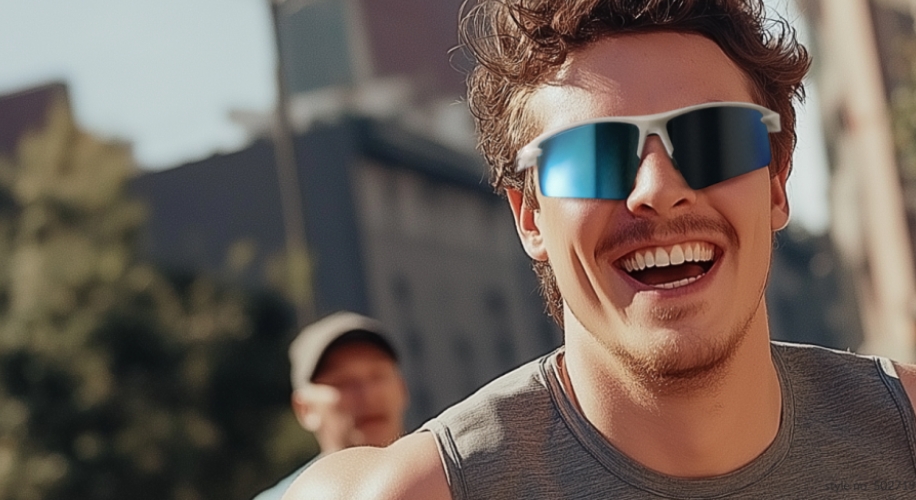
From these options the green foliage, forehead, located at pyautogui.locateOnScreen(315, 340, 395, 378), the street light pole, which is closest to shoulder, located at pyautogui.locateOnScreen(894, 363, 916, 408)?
forehead, located at pyautogui.locateOnScreen(315, 340, 395, 378)

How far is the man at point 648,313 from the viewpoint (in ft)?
6.82

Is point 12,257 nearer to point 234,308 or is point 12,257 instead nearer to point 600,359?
point 234,308

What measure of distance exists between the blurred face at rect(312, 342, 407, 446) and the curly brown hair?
2.49m

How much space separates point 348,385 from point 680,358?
3339 mm

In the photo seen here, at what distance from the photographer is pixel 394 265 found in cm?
4238

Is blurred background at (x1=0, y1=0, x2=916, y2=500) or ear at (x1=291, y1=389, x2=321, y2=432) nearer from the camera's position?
ear at (x1=291, y1=389, x2=321, y2=432)

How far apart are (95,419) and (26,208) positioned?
4.15 metres

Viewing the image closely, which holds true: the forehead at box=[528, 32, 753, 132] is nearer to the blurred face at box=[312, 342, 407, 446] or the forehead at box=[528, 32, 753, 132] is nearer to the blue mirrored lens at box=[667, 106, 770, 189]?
the blue mirrored lens at box=[667, 106, 770, 189]

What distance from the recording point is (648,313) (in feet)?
6.81

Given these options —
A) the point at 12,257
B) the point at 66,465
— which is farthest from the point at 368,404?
the point at 12,257

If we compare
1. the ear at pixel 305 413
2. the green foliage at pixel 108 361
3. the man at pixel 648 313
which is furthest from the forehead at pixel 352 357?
the green foliage at pixel 108 361

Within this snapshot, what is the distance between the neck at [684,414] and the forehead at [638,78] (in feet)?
1.04

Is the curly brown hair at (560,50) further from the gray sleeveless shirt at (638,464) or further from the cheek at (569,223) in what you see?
the gray sleeveless shirt at (638,464)

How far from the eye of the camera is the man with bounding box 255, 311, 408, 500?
199 inches
